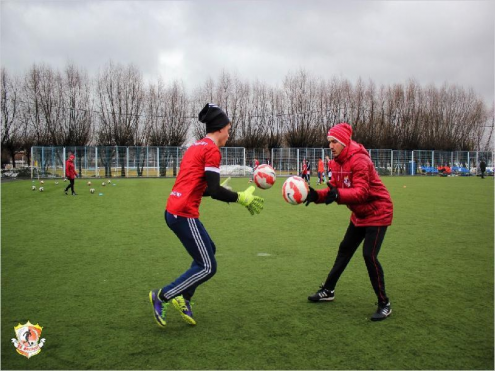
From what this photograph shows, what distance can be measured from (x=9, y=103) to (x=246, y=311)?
6114 cm

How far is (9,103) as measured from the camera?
184 ft

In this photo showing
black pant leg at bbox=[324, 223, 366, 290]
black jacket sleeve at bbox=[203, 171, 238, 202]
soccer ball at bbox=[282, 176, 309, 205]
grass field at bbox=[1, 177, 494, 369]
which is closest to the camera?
grass field at bbox=[1, 177, 494, 369]

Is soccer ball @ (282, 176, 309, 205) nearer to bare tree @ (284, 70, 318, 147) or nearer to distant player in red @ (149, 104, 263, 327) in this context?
distant player in red @ (149, 104, 263, 327)

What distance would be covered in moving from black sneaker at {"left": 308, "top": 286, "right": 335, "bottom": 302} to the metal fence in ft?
137

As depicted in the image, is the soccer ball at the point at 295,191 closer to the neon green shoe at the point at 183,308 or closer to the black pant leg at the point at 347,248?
the black pant leg at the point at 347,248

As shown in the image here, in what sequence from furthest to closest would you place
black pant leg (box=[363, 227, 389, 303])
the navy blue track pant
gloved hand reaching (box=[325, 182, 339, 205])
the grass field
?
black pant leg (box=[363, 227, 389, 303])
gloved hand reaching (box=[325, 182, 339, 205])
the navy blue track pant
the grass field

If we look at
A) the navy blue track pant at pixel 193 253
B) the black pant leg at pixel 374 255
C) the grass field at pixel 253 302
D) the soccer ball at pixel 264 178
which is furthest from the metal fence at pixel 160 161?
the navy blue track pant at pixel 193 253

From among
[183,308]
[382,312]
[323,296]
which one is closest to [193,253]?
[183,308]

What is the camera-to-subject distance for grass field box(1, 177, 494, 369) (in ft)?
13.1

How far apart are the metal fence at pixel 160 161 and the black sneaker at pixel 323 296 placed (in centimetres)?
4180

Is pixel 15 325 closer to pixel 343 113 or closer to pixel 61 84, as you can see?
pixel 61 84

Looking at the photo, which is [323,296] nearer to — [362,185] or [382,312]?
[382,312]

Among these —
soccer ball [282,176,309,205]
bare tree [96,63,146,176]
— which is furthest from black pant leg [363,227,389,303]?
bare tree [96,63,146,176]

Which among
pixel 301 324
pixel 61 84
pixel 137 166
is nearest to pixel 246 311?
pixel 301 324
